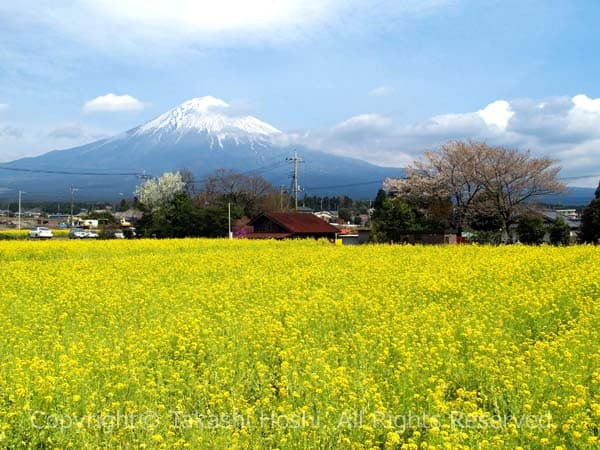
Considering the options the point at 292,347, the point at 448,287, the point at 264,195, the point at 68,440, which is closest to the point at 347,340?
the point at 292,347

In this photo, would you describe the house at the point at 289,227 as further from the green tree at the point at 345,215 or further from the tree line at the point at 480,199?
the green tree at the point at 345,215

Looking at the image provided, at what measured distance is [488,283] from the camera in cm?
1171

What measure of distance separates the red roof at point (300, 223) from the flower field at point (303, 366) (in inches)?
1223

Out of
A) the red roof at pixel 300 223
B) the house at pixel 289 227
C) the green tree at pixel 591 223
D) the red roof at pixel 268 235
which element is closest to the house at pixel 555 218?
the green tree at pixel 591 223

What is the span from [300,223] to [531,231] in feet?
55.8

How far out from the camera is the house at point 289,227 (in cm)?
4244

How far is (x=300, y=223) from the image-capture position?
44438 millimetres

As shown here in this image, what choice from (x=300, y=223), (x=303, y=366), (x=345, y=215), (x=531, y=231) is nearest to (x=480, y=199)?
(x=531, y=231)

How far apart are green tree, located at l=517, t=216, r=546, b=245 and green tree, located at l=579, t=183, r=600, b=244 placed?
2.86 metres

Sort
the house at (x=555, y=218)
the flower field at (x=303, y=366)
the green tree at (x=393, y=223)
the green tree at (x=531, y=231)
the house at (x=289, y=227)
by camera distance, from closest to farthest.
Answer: the flower field at (x=303, y=366) → the green tree at (x=393, y=223) → the green tree at (x=531, y=231) → the house at (x=289, y=227) → the house at (x=555, y=218)

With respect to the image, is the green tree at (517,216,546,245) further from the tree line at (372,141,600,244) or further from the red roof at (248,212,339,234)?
the red roof at (248,212,339,234)

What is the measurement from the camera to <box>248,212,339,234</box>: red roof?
42.9m

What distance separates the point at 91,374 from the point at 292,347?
2.08 meters

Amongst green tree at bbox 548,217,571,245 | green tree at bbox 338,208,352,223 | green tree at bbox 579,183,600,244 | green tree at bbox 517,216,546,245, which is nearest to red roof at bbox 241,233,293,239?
green tree at bbox 517,216,546,245
